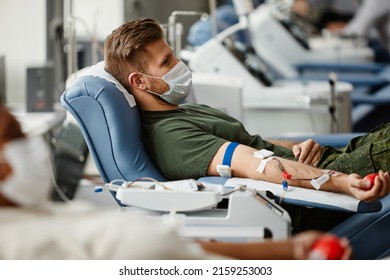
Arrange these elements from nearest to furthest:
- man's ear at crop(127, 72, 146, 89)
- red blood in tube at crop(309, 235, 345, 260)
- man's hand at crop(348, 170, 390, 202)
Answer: red blood in tube at crop(309, 235, 345, 260)
man's hand at crop(348, 170, 390, 202)
man's ear at crop(127, 72, 146, 89)

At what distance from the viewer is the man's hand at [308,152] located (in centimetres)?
321

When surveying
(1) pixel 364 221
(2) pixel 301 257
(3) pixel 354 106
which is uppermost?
(2) pixel 301 257

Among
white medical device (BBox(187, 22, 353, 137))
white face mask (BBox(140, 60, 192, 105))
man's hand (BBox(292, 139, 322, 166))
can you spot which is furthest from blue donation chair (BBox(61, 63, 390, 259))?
white medical device (BBox(187, 22, 353, 137))

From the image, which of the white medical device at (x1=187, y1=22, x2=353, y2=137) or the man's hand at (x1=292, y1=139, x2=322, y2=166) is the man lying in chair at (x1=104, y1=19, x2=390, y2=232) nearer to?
the man's hand at (x1=292, y1=139, x2=322, y2=166)

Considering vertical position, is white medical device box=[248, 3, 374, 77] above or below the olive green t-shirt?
below

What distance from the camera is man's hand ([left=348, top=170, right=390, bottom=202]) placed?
2.79m

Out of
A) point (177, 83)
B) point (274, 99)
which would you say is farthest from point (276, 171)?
point (274, 99)

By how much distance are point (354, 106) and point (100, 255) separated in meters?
4.59

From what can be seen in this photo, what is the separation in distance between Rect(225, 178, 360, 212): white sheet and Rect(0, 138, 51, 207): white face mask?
95 cm

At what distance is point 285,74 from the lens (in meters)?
7.05
